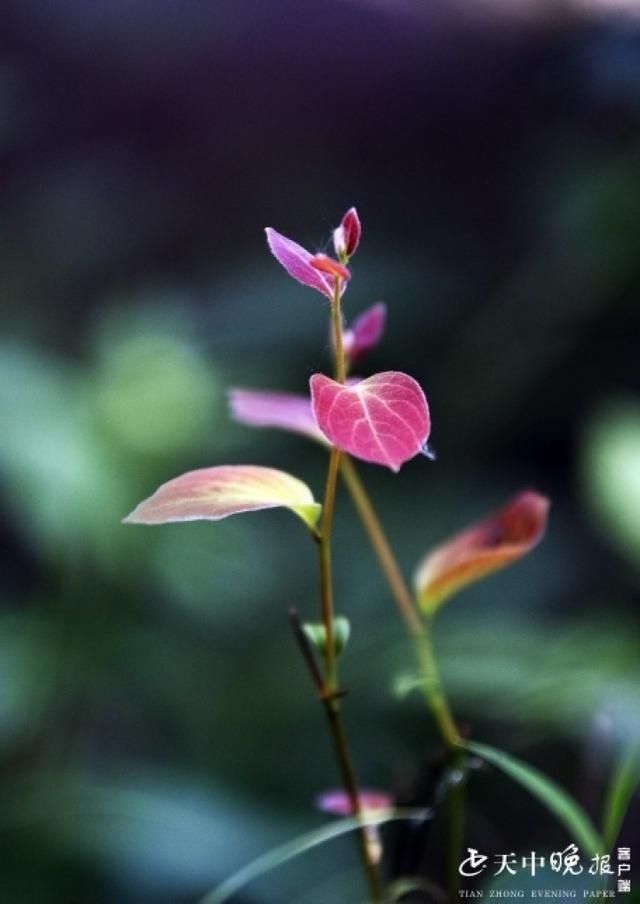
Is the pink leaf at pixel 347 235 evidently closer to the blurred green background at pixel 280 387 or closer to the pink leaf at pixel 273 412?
the pink leaf at pixel 273 412

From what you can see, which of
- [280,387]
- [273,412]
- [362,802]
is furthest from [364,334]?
[280,387]

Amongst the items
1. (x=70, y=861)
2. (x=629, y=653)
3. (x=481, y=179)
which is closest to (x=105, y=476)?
(x=70, y=861)

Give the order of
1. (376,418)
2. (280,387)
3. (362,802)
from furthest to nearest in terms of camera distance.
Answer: (280,387)
(362,802)
(376,418)

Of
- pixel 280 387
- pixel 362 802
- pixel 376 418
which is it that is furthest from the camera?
pixel 280 387

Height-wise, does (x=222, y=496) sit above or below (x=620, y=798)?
above

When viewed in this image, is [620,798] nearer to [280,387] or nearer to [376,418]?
[376,418]

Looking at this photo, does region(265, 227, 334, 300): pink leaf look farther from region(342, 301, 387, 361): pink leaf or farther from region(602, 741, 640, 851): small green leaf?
region(602, 741, 640, 851): small green leaf

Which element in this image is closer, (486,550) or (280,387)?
(486,550)
